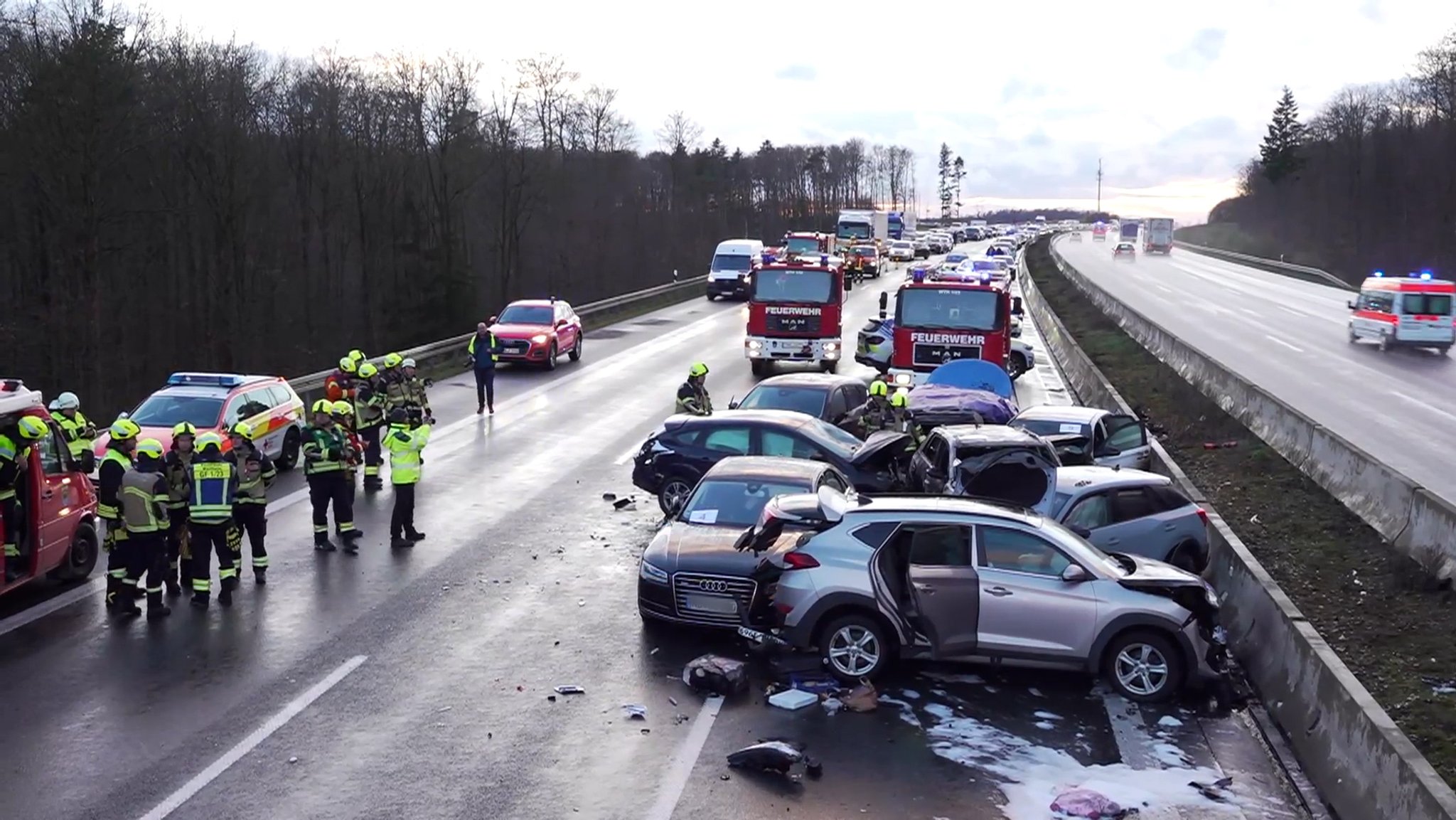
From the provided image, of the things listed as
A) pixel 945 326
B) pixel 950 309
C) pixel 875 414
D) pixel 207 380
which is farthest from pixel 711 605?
pixel 950 309

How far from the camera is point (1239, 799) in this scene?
26.3 feet

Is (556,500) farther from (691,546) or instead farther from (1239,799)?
(1239,799)

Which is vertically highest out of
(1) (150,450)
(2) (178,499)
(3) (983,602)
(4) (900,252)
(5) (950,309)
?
(4) (900,252)

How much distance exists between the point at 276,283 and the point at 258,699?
52171 millimetres

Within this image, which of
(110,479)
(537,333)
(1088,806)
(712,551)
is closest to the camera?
(1088,806)

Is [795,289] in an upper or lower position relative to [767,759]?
upper

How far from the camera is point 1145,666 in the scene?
971cm

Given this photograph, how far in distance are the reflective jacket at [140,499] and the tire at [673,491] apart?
593 cm

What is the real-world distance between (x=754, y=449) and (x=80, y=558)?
291 inches

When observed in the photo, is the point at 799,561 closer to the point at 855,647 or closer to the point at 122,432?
the point at 855,647

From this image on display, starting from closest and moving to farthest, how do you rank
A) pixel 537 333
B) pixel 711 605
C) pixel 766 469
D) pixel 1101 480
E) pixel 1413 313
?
pixel 711 605, pixel 766 469, pixel 1101 480, pixel 537 333, pixel 1413 313

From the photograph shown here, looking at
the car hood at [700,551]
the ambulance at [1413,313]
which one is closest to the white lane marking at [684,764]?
the car hood at [700,551]

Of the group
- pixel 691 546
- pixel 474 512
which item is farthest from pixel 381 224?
pixel 691 546

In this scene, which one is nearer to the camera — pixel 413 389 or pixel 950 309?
pixel 413 389
